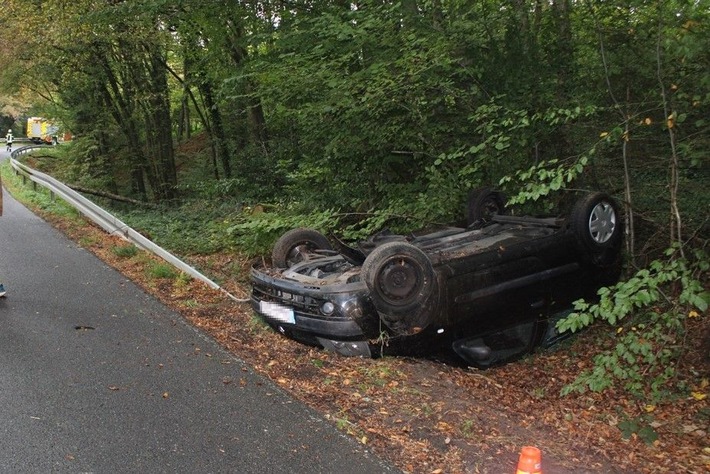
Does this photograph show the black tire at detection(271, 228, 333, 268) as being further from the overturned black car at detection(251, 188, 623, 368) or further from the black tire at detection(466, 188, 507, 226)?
the black tire at detection(466, 188, 507, 226)

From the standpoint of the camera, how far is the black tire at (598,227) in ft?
19.4

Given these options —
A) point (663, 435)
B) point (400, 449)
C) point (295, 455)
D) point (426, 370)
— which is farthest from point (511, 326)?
point (295, 455)

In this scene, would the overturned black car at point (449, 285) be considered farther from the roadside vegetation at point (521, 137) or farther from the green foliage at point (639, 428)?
the green foliage at point (639, 428)

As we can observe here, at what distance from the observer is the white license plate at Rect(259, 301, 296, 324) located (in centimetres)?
534

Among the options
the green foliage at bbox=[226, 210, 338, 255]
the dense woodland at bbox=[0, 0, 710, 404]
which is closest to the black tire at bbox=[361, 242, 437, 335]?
the dense woodland at bbox=[0, 0, 710, 404]

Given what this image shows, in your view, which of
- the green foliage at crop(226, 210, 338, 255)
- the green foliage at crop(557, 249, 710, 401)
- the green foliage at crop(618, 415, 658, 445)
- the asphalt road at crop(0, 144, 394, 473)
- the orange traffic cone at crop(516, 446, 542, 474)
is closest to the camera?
the orange traffic cone at crop(516, 446, 542, 474)

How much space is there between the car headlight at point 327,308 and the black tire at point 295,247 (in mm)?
1343

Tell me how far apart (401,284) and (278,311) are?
1.28 meters

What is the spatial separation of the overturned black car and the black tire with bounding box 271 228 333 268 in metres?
0.01

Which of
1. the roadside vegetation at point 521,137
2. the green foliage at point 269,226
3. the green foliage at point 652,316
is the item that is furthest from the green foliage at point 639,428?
the green foliage at point 269,226

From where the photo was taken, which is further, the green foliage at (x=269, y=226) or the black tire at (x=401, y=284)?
the green foliage at (x=269, y=226)

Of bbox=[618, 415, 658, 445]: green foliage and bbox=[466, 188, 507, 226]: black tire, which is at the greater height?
bbox=[466, 188, 507, 226]: black tire

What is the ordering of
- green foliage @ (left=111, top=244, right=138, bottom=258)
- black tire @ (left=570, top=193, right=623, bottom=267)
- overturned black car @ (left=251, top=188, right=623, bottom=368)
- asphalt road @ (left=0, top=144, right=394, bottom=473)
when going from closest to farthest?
1. asphalt road @ (left=0, top=144, right=394, bottom=473)
2. overturned black car @ (left=251, top=188, right=623, bottom=368)
3. black tire @ (left=570, top=193, right=623, bottom=267)
4. green foliage @ (left=111, top=244, right=138, bottom=258)

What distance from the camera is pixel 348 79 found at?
24.4ft
